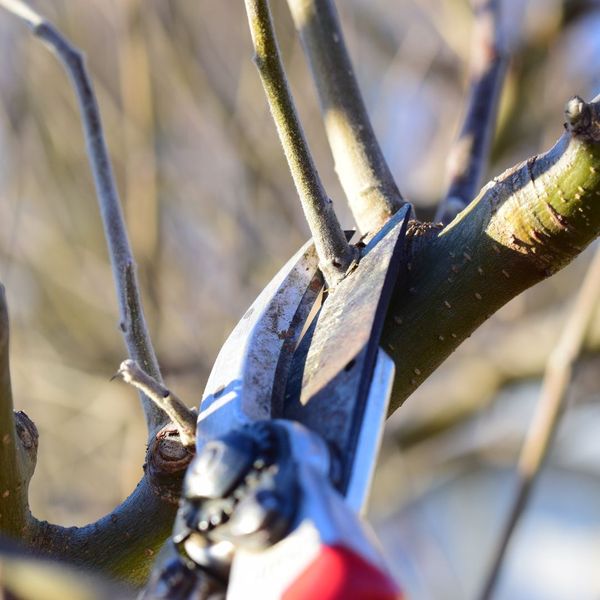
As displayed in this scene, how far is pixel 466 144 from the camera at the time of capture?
1.14 m

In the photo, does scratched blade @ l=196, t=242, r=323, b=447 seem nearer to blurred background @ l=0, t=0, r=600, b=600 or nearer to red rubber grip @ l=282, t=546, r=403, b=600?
red rubber grip @ l=282, t=546, r=403, b=600

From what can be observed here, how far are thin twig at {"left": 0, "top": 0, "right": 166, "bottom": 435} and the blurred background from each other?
143cm

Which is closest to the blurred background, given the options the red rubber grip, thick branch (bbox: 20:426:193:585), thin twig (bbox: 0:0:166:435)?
thin twig (bbox: 0:0:166:435)

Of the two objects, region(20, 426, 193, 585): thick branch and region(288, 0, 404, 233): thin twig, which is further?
region(288, 0, 404, 233): thin twig

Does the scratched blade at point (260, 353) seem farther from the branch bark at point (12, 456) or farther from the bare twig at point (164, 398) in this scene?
the branch bark at point (12, 456)

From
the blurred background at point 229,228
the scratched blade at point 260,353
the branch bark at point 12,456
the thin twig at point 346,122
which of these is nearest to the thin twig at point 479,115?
the thin twig at point 346,122

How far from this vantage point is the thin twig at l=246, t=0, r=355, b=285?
2.33 ft

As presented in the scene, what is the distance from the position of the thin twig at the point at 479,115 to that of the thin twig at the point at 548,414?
1.20ft

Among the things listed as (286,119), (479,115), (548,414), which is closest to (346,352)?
(286,119)

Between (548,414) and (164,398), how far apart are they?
0.86 m

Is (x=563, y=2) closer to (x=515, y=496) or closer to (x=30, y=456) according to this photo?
(x=515, y=496)

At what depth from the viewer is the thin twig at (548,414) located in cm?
126

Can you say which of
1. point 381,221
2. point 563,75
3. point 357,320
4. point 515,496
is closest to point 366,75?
point 563,75

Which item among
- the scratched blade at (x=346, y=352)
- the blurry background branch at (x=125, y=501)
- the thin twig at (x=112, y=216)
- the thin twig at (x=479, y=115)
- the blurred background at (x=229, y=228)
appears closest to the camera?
the scratched blade at (x=346, y=352)
